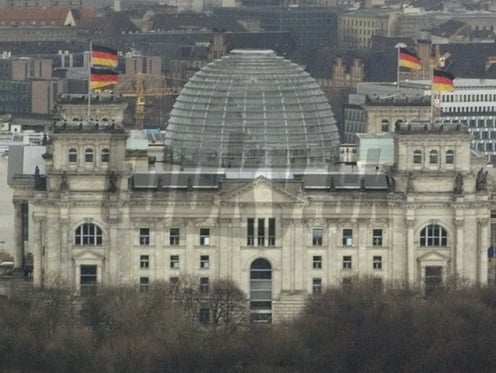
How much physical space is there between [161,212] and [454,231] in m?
12.9

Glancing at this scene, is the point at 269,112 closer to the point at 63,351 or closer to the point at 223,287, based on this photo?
the point at 223,287

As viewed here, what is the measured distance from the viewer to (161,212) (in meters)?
188

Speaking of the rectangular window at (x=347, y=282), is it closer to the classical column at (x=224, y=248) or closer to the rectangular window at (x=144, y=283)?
the classical column at (x=224, y=248)

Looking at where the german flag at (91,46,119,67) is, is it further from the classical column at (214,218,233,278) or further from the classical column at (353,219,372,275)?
the classical column at (353,219,372,275)

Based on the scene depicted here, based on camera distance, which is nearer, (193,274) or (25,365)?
(25,365)

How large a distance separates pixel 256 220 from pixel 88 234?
7434 millimetres

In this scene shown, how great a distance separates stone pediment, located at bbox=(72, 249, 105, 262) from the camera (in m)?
188

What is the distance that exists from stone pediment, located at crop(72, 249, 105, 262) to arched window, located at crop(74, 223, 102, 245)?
1.41ft

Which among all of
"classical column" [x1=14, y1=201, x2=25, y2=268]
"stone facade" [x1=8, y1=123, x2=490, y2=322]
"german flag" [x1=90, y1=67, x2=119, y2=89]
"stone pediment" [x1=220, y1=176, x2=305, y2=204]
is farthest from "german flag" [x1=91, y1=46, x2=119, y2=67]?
"stone pediment" [x1=220, y1=176, x2=305, y2=204]

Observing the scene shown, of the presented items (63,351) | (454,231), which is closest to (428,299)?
(454,231)

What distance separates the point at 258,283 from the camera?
18838cm

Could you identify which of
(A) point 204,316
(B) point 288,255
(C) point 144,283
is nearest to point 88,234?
(C) point 144,283

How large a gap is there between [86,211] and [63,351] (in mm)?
17402

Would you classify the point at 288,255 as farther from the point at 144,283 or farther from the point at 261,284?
the point at 144,283
